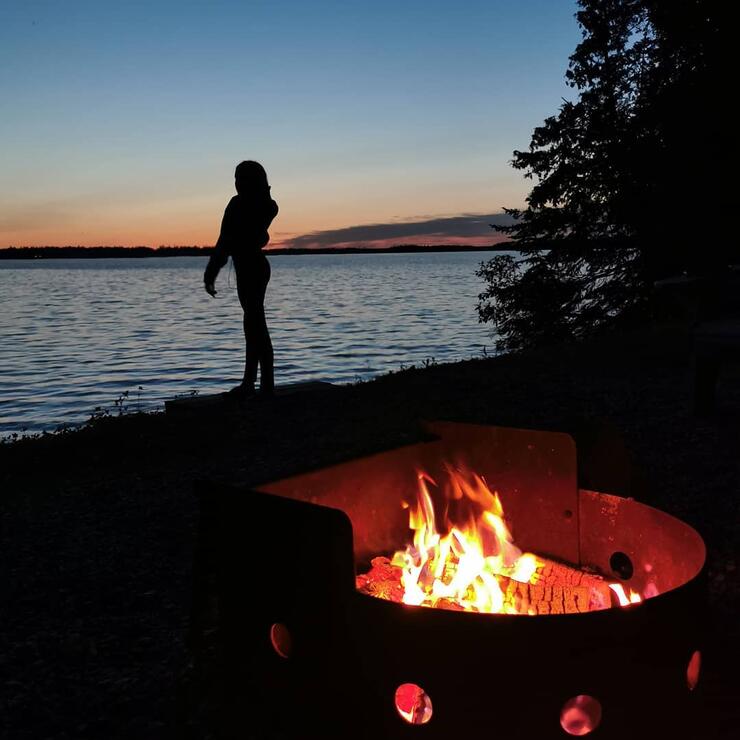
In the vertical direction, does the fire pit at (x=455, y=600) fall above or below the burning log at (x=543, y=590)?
above

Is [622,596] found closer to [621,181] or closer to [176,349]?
[621,181]

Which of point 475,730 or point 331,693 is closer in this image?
point 475,730

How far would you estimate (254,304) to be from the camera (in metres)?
8.43

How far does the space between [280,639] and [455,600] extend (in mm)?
734

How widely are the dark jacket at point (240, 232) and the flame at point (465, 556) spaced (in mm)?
5319

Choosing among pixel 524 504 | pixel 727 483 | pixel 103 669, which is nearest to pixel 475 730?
pixel 524 504

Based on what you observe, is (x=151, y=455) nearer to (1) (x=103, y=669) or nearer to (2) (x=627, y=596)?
(1) (x=103, y=669)

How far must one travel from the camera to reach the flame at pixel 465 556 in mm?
3029

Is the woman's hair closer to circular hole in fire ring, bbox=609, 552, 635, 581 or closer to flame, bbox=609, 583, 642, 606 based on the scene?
circular hole in fire ring, bbox=609, 552, 635, 581

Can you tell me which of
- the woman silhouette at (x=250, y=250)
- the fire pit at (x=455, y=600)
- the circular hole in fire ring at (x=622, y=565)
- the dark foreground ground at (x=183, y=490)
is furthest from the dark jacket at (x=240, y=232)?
the circular hole in fire ring at (x=622, y=565)

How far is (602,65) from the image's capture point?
18594mm

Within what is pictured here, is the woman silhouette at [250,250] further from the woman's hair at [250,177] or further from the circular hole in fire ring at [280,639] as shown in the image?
the circular hole in fire ring at [280,639]

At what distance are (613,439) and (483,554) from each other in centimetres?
73

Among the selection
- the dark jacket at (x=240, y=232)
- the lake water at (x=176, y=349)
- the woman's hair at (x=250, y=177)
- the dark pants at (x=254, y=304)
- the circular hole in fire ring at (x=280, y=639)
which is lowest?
the lake water at (x=176, y=349)
